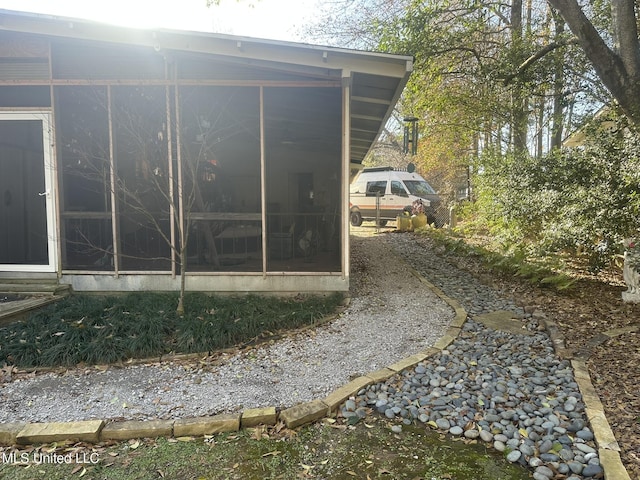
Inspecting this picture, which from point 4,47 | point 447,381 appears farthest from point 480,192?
point 4,47

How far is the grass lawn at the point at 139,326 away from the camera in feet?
12.4

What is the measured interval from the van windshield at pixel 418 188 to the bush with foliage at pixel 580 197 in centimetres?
641

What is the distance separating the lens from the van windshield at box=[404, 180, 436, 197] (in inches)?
603

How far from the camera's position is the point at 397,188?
1550 centimetres

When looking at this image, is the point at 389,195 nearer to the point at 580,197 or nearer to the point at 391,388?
the point at 580,197

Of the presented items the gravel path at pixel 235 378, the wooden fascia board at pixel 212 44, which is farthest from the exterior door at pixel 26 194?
the gravel path at pixel 235 378

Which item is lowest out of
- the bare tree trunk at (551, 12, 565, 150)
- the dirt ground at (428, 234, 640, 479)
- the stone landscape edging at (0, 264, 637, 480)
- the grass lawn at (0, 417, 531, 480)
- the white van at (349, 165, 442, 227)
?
the grass lawn at (0, 417, 531, 480)

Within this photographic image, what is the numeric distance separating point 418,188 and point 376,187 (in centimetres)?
162

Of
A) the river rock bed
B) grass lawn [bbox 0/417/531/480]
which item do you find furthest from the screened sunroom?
grass lawn [bbox 0/417/531/480]

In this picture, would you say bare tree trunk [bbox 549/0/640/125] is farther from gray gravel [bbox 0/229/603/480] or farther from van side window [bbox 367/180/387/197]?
van side window [bbox 367/180/387/197]

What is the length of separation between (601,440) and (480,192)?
28.4 ft

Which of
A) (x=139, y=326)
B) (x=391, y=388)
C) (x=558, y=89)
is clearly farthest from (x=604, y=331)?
(x=558, y=89)

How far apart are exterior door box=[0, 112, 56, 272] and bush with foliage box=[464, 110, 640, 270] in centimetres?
713

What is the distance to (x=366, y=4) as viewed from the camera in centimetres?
1212
